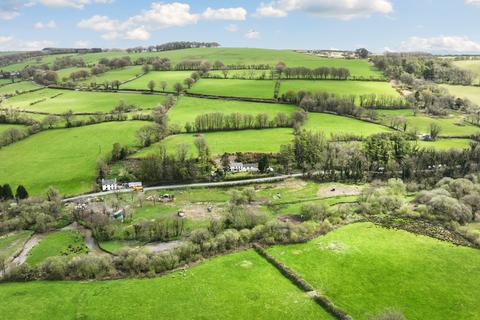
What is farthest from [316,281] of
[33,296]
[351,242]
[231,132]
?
[231,132]

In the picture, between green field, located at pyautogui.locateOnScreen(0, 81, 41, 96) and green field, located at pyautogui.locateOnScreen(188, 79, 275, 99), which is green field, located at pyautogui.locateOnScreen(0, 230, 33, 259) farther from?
green field, located at pyautogui.locateOnScreen(0, 81, 41, 96)

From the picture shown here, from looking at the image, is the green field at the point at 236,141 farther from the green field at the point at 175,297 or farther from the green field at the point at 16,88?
the green field at the point at 16,88

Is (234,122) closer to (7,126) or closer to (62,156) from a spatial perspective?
(62,156)

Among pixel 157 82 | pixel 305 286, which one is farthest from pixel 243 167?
pixel 157 82

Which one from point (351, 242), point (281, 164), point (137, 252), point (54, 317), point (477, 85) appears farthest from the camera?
point (477, 85)

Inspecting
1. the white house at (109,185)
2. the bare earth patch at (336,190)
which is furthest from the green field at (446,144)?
the white house at (109,185)

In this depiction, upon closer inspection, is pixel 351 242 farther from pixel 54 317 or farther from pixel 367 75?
pixel 367 75
